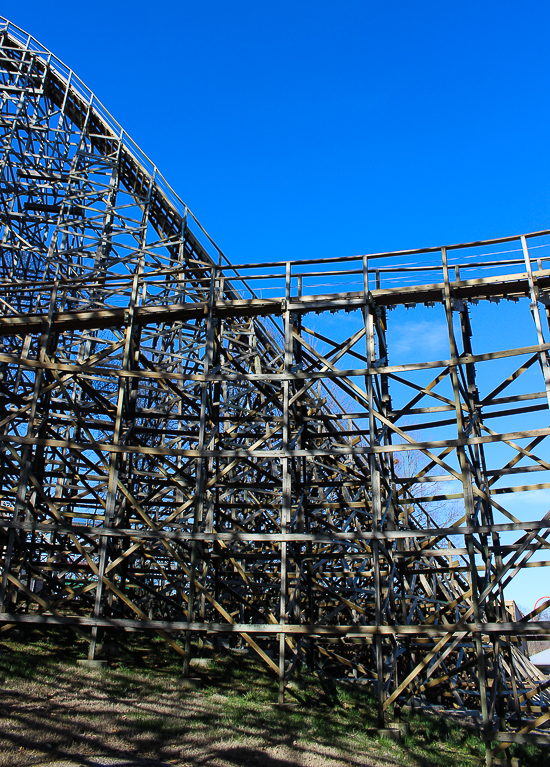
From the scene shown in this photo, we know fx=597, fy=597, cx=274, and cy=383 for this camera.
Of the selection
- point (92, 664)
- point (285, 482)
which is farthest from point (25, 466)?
point (285, 482)

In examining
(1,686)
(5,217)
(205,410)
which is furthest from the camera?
(5,217)

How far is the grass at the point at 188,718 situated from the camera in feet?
22.2

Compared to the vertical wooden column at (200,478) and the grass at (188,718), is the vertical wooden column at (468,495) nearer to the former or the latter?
the grass at (188,718)

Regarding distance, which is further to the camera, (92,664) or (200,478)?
(200,478)

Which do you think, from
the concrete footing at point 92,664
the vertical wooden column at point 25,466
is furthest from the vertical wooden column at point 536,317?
the vertical wooden column at point 25,466

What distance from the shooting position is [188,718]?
768 cm

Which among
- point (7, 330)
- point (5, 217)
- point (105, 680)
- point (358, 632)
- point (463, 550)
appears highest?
point (5, 217)

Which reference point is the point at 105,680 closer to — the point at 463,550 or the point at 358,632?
the point at 358,632

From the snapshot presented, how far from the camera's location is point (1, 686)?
25.2 ft

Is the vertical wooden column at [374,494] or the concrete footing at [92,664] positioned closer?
the vertical wooden column at [374,494]

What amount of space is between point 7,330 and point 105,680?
21.0 feet

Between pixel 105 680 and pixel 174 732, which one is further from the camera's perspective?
pixel 105 680

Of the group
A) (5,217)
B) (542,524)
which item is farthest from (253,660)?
(5,217)

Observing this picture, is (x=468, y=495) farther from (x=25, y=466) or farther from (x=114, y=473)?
(x=25, y=466)
